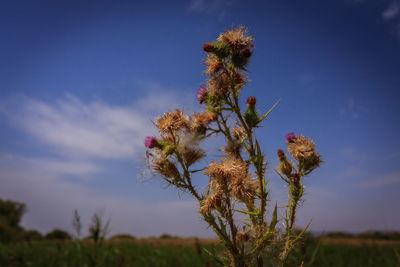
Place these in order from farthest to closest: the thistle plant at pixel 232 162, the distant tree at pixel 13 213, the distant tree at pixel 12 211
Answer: the distant tree at pixel 12 211
the distant tree at pixel 13 213
the thistle plant at pixel 232 162

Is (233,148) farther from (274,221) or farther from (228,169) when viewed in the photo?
(274,221)

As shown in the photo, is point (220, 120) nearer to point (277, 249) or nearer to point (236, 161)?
point (236, 161)

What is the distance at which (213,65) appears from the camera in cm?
183

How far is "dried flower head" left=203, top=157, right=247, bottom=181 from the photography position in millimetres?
1566

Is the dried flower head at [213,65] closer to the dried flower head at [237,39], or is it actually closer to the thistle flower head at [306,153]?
the dried flower head at [237,39]

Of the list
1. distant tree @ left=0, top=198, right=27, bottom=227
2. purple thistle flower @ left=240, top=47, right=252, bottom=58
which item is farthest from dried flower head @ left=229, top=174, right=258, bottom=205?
distant tree @ left=0, top=198, right=27, bottom=227

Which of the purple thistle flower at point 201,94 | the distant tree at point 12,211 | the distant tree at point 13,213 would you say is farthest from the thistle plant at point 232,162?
the distant tree at point 12,211

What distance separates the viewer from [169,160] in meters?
1.81

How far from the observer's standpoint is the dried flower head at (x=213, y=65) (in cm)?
182

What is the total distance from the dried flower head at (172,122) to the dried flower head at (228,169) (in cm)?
42

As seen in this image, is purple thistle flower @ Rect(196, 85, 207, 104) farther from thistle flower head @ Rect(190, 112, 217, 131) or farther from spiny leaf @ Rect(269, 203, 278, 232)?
spiny leaf @ Rect(269, 203, 278, 232)

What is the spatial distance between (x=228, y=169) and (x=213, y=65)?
2.39 ft

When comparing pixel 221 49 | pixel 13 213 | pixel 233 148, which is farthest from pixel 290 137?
pixel 13 213

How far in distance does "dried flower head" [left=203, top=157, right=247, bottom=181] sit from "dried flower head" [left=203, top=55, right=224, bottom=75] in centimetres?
62
